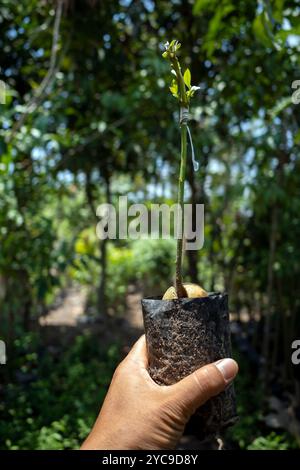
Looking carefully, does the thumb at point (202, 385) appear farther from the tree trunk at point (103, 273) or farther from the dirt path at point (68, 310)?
the dirt path at point (68, 310)

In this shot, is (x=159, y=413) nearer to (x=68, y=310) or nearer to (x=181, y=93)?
(x=181, y=93)

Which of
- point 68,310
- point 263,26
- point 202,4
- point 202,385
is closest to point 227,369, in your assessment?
point 202,385

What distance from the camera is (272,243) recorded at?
11.9ft

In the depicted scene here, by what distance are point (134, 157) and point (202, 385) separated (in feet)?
14.0

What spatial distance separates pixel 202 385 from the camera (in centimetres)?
103

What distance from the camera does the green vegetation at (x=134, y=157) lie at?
3.26 m

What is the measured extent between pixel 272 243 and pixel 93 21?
2.32 meters

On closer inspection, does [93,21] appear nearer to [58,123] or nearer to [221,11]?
[58,123]

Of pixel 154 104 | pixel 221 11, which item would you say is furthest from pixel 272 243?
pixel 221 11

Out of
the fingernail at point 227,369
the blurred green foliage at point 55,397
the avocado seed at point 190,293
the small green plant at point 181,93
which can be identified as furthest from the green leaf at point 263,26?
the blurred green foliage at point 55,397

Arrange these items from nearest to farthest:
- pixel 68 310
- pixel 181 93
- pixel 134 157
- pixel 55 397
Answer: pixel 181 93, pixel 55 397, pixel 134 157, pixel 68 310

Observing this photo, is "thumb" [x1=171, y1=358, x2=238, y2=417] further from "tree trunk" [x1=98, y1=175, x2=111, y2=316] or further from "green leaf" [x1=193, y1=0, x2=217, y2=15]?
"tree trunk" [x1=98, y1=175, x2=111, y2=316]

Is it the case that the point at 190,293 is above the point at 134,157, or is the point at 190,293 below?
below
